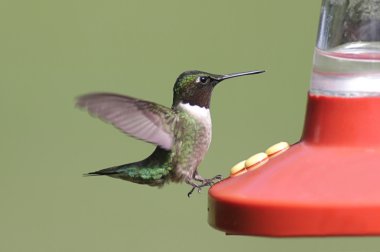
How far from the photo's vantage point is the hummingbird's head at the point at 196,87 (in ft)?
14.8

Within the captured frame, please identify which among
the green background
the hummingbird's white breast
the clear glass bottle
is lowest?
the green background

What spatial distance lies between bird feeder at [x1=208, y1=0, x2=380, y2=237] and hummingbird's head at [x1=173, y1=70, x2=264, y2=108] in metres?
0.80

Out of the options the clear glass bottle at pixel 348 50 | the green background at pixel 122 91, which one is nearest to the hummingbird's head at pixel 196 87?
the clear glass bottle at pixel 348 50

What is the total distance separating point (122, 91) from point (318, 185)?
5562mm

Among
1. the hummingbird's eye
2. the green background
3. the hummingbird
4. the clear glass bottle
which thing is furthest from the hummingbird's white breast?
the green background

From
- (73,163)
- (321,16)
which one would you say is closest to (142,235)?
(73,163)

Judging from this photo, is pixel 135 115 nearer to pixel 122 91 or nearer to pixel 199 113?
pixel 199 113

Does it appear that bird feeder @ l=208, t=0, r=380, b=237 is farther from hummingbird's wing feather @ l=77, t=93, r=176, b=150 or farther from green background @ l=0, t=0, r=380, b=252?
green background @ l=0, t=0, r=380, b=252

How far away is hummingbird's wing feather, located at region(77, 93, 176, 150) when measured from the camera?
13.3 feet

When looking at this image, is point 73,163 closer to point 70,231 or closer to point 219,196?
point 70,231

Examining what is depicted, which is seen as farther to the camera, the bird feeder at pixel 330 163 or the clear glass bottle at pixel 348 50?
the clear glass bottle at pixel 348 50

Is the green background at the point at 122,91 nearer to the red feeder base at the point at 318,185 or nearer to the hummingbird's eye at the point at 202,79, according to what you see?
the hummingbird's eye at the point at 202,79

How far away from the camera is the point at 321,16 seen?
3.83 metres

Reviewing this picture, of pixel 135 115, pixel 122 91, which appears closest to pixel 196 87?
pixel 135 115
